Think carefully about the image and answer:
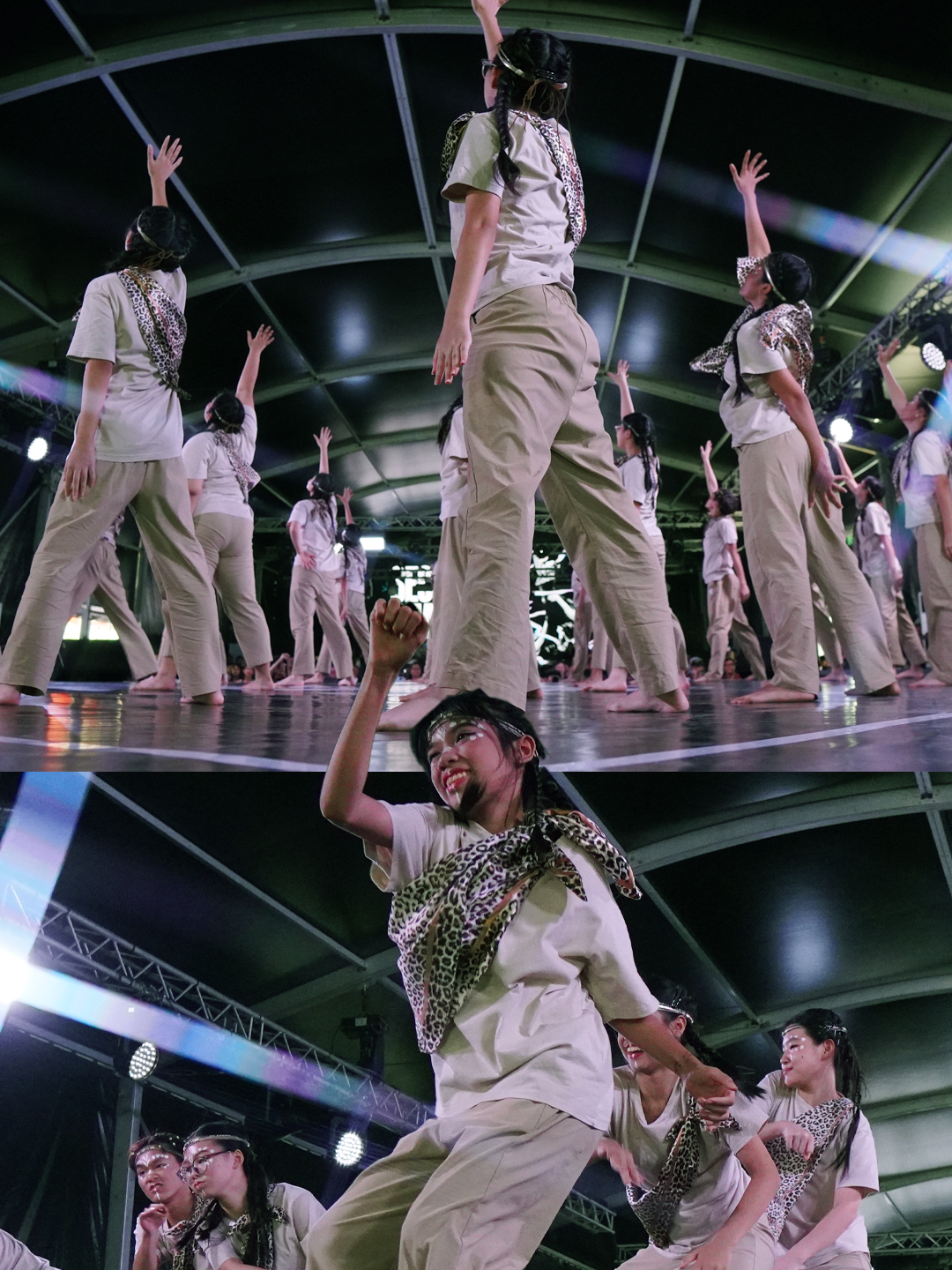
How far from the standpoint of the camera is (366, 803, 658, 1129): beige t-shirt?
163 cm

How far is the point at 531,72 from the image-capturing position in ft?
9.08

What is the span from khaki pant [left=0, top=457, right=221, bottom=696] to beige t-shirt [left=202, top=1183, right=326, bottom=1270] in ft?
5.64

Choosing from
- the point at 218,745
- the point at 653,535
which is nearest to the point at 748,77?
the point at 653,535

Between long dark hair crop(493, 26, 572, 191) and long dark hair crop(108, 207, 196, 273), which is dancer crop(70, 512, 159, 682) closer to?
long dark hair crop(108, 207, 196, 273)

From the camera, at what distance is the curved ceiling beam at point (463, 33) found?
5.98 metres

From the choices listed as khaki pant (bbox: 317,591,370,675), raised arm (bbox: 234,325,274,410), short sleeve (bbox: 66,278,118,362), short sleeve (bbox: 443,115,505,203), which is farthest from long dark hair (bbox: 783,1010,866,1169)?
khaki pant (bbox: 317,591,370,675)

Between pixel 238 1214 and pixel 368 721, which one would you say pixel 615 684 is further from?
pixel 368 721

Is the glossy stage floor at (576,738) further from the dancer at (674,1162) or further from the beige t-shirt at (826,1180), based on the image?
Answer: the beige t-shirt at (826,1180)

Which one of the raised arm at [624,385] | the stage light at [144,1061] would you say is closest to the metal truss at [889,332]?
the raised arm at [624,385]

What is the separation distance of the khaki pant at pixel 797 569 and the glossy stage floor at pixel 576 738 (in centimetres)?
20

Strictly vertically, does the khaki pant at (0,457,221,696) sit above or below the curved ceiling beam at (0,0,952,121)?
below

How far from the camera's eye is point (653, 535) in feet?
22.3

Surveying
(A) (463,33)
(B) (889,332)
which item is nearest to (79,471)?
(A) (463,33)

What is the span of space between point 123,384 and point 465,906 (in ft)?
8.68
